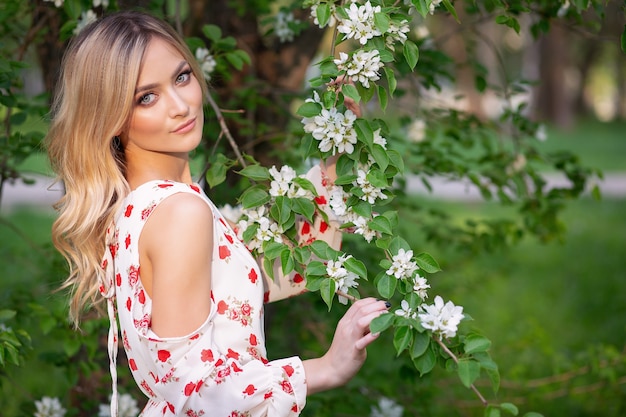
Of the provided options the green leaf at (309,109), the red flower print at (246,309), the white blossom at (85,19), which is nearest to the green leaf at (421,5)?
the green leaf at (309,109)

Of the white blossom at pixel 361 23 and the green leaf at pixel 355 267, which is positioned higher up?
the white blossom at pixel 361 23

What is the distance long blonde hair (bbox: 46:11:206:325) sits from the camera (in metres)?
1.85

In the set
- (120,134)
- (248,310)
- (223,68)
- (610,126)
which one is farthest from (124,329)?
(610,126)

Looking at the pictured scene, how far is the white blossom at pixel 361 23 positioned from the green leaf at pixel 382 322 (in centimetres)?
57

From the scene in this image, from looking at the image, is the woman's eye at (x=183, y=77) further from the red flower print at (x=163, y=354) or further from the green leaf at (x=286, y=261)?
the red flower print at (x=163, y=354)

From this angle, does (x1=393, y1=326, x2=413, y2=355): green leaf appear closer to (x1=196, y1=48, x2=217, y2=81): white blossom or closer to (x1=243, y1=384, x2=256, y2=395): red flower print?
(x1=243, y1=384, x2=256, y2=395): red flower print

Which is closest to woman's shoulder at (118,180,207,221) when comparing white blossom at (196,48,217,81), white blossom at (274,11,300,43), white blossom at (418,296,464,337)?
white blossom at (418,296,464,337)

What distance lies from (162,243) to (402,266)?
514mm

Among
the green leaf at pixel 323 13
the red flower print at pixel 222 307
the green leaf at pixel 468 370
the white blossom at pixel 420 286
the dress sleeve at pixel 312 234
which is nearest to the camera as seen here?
the green leaf at pixel 468 370

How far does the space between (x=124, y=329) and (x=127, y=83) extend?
0.57 metres

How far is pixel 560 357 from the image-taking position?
3572 millimetres

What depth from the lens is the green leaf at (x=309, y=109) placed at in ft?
5.79

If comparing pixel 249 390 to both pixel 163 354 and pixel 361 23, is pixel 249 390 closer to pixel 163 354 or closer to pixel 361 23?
pixel 163 354

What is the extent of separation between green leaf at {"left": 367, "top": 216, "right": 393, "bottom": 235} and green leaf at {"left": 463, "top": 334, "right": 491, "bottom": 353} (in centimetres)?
28
